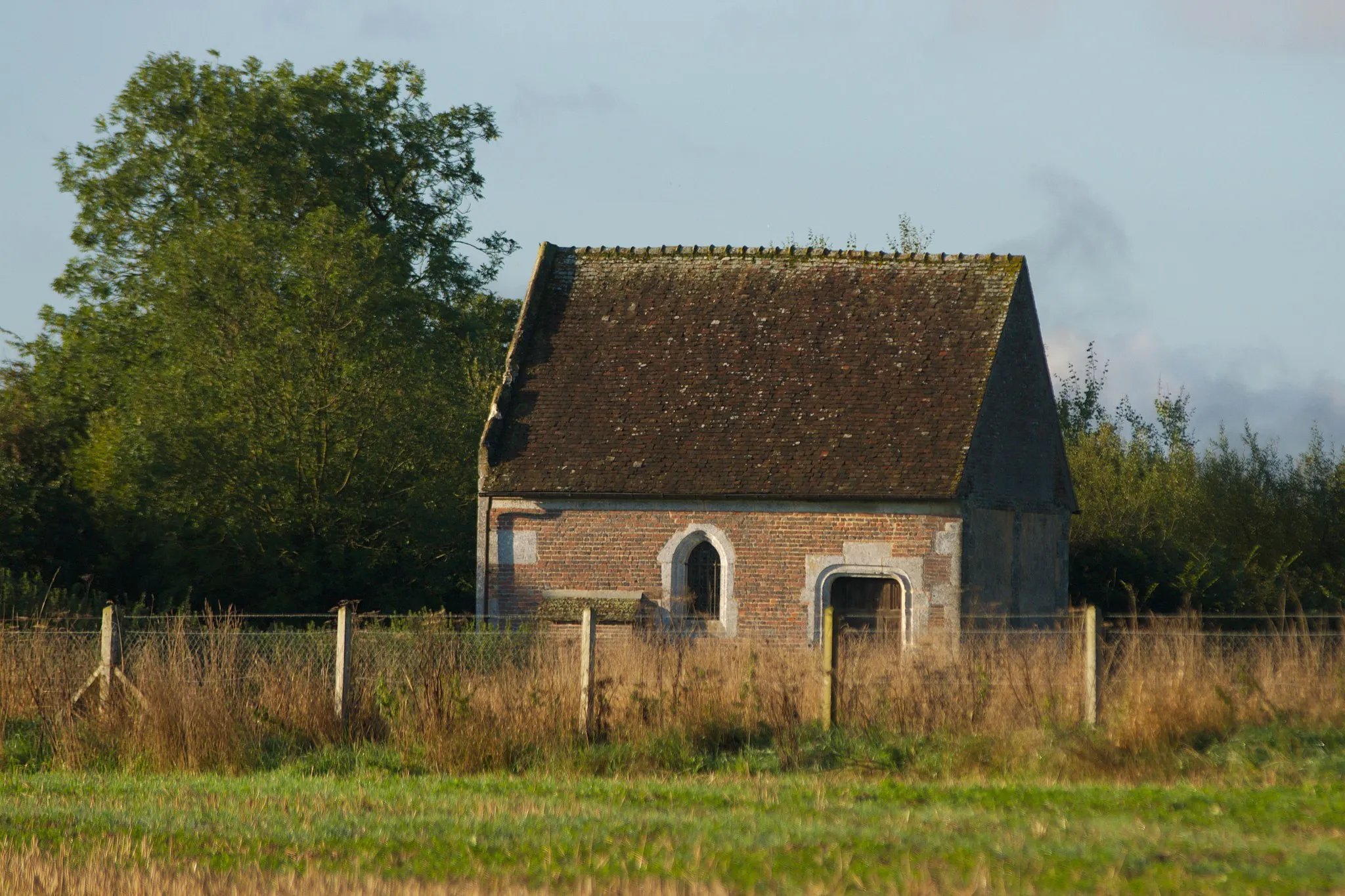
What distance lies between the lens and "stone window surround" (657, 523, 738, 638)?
22.9 metres

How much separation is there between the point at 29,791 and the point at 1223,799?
865 cm

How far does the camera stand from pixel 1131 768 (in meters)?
11.4

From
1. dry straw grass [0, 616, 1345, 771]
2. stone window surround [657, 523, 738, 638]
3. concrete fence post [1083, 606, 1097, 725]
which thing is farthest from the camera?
stone window surround [657, 523, 738, 638]

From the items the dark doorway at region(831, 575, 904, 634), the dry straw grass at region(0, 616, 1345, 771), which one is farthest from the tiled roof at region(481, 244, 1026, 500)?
the dry straw grass at region(0, 616, 1345, 771)

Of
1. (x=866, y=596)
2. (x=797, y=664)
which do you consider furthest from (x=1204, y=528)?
(x=797, y=664)

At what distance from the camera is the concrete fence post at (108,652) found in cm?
1355

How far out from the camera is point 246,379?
25.9m

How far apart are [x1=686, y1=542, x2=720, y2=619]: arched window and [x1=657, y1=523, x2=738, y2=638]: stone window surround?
13 cm

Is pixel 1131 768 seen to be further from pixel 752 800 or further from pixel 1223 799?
pixel 752 800

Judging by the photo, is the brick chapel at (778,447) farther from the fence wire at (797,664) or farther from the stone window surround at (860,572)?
the fence wire at (797,664)

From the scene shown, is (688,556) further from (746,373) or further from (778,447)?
(746,373)

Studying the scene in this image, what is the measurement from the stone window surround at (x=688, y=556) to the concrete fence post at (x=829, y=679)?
947 centimetres

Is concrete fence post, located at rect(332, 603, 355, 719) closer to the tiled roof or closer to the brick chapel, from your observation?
the brick chapel

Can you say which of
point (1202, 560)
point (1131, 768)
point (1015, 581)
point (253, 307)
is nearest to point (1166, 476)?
point (1202, 560)
